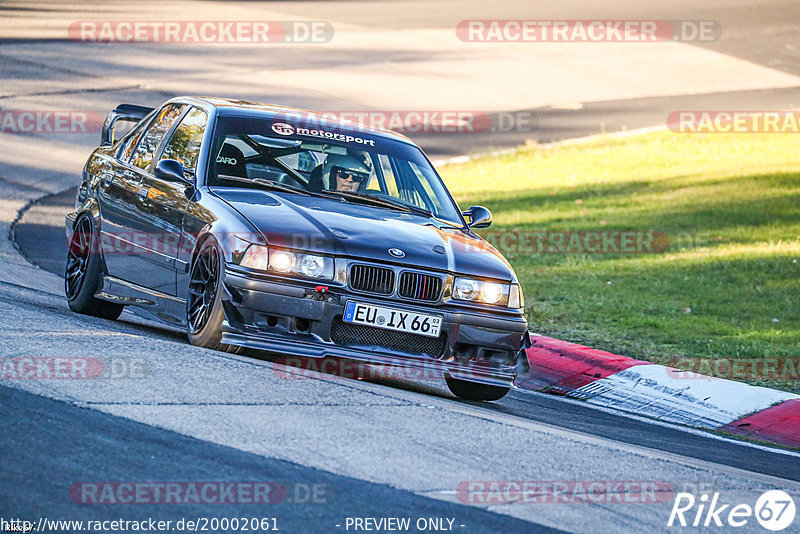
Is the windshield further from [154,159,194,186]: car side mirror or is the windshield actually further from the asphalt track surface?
the asphalt track surface

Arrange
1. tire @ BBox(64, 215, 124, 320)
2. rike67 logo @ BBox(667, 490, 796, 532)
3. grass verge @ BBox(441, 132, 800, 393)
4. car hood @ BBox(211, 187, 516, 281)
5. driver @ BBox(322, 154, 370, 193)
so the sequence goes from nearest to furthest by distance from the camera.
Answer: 1. rike67 logo @ BBox(667, 490, 796, 532)
2. car hood @ BBox(211, 187, 516, 281)
3. driver @ BBox(322, 154, 370, 193)
4. tire @ BBox(64, 215, 124, 320)
5. grass verge @ BBox(441, 132, 800, 393)

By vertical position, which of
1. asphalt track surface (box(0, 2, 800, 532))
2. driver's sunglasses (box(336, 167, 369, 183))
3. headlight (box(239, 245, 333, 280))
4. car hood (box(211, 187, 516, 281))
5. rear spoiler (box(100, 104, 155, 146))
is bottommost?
asphalt track surface (box(0, 2, 800, 532))

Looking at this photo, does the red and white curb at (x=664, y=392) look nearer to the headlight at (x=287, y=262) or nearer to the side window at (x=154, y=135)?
the headlight at (x=287, y=262)

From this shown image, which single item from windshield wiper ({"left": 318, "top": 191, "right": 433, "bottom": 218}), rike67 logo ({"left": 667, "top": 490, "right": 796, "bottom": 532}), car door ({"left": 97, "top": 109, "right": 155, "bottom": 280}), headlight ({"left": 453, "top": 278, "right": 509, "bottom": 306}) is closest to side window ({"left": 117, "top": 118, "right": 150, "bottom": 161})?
car door ({"left": 97, "top": 109, "right": 155, "bottom": 280})

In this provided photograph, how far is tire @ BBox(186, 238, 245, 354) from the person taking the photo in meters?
7.38

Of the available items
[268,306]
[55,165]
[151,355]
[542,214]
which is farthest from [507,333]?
[55,165]

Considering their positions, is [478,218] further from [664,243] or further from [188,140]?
[664,243]

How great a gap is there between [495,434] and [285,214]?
1.98 meters

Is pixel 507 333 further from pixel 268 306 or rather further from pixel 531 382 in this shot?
pixel 531 382

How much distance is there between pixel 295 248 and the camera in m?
7.31

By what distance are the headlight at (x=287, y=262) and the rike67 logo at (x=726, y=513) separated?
2428 millimetres

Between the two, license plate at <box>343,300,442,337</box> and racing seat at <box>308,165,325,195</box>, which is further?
racing seat at <box>308,165,325,195</box>

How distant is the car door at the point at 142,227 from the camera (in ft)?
27.4

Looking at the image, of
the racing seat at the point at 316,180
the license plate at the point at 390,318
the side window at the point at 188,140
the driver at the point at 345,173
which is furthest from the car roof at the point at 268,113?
the license plate at the point at 390,318
